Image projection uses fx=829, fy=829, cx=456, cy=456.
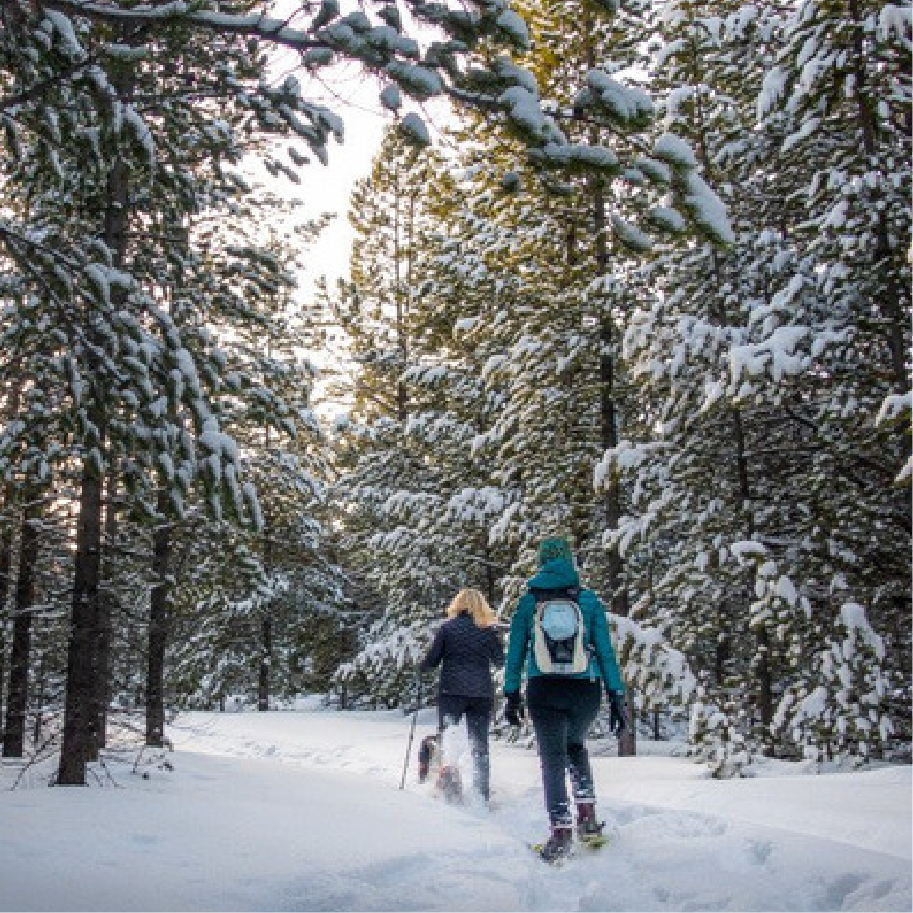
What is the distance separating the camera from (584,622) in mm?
6398

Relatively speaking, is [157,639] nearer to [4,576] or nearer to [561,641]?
[4,576]

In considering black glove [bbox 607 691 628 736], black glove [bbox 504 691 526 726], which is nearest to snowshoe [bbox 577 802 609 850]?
black glove [bbox 607 691 628 736]

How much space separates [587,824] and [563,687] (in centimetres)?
103

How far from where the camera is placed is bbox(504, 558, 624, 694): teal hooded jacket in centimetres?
637

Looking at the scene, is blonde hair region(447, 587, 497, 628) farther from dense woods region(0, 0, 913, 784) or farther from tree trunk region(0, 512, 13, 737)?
tree trunk region(0, 512, 13, 737)

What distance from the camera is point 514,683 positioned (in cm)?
645

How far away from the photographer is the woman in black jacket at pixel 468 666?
9.31 metres

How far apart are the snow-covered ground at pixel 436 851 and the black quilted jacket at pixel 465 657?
58.8 inches

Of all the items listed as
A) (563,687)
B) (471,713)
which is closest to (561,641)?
(563,687)

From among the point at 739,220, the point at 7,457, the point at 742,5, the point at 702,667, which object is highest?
the point at 742,5

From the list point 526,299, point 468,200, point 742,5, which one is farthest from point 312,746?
point 742,5

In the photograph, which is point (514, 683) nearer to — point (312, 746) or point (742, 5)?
point (742, 5)

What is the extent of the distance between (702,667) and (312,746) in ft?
23.4

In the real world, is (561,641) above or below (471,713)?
above
